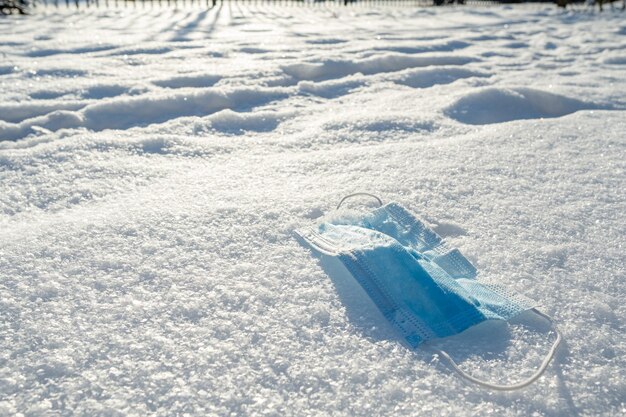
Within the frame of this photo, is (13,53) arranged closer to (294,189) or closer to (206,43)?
(206,43)

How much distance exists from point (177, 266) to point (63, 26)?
15.2 ft

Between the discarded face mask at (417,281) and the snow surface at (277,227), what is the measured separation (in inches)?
1.4

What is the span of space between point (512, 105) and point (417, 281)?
5.95 ft

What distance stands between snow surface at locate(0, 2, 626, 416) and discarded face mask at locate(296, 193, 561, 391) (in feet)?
0.12

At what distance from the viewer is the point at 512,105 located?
8.49 feet

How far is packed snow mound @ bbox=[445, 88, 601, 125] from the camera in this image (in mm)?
2480

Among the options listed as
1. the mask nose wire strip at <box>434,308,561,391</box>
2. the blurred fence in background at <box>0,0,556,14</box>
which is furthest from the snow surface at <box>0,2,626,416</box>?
the blurred fence in background at <box>0,0,556,14</box>

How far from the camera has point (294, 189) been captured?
5.38 feet

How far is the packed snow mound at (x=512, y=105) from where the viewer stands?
8.14ft

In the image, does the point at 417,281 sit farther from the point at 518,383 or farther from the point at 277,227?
the point at 277,227

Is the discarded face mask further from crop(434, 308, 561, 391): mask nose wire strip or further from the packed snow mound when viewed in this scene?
the packed snow mound

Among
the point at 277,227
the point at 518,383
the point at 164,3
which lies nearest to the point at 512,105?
the point at 277,227

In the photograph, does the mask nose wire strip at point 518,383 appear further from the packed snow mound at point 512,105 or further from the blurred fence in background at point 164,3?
the blurred fence in background at point 164,3

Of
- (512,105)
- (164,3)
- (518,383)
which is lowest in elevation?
(518,383)
